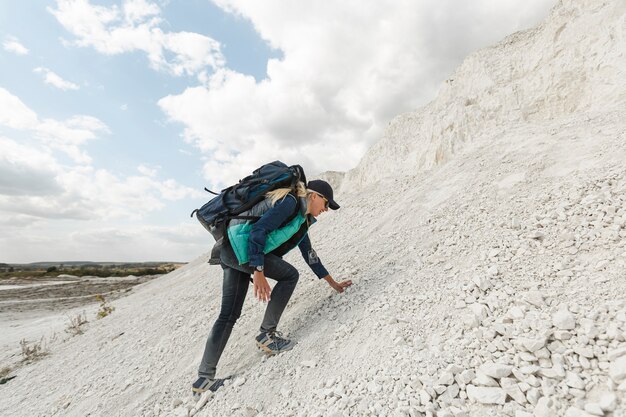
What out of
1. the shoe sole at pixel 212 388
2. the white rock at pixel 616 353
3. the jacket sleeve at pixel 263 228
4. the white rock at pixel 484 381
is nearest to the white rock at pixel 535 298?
the white rock at pixel 616 353

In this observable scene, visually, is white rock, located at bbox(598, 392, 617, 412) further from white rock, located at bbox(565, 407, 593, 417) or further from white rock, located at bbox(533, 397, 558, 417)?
white rock, located at bbox(533, 397, 558, 417)

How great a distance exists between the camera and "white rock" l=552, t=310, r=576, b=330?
266 centimetres

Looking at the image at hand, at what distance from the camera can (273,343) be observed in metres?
4.22

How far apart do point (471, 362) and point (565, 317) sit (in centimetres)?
81

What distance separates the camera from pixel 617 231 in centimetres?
370

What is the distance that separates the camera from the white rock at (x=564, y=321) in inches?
105

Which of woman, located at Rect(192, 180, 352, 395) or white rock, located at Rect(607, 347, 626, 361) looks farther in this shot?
woman, located at Rect(192, 180, 352, 395)

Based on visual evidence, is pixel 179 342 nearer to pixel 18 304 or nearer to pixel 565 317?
pixel 565 317

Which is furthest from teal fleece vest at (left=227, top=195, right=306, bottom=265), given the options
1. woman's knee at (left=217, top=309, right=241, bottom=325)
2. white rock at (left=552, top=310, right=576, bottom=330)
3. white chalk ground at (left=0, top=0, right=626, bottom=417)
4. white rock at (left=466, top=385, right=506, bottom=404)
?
white rock at (left=552, top=310, right=576, bottom=330)

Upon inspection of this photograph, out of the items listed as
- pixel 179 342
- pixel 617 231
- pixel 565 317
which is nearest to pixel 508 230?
pixel 617 231

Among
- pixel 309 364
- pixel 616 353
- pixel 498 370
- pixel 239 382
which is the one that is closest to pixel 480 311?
pixel 498 370

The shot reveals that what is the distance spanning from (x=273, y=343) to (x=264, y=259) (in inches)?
43.5

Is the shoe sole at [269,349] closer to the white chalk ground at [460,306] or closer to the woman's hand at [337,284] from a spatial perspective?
the white chalk ground at [460,306]

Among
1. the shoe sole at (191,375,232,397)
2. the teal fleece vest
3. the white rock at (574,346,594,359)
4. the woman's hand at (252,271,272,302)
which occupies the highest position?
the teal fleece vest
